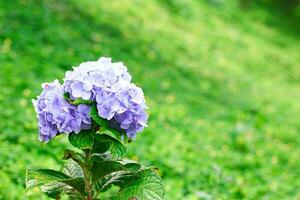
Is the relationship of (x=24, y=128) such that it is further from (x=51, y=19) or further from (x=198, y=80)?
(x=198, y=80)

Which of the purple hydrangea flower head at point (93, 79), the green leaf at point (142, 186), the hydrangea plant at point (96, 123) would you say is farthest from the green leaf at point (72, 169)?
the purple hydrangea flower head at point (93, 79)

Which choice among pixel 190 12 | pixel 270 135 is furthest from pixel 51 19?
pixel 190 12

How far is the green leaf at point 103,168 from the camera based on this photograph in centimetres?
282

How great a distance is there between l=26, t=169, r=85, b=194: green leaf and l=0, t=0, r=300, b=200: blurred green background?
126cm

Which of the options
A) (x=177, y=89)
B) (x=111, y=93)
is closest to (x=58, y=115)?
(x=111, y=93)

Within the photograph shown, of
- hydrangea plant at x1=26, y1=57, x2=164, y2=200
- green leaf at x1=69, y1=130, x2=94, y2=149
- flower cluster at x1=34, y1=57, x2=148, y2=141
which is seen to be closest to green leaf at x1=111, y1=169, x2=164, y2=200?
hydrangea plant at x1=26, y1=57, x2=164, y2=200

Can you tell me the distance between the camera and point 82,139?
2693 millimetres

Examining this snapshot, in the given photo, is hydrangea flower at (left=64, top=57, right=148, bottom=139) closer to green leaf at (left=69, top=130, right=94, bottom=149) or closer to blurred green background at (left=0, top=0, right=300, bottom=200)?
green leaf at (left=69, top=130, right=94, bottom=149)

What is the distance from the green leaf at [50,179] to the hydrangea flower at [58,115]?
0.19 m

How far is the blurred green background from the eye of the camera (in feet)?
21.3

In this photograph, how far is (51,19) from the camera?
11.2 m

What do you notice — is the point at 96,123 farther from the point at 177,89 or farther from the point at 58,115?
the point at 177,89

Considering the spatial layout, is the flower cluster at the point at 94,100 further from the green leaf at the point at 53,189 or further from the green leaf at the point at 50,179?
the green leaf at the point at 53,189

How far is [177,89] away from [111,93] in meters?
8.53
